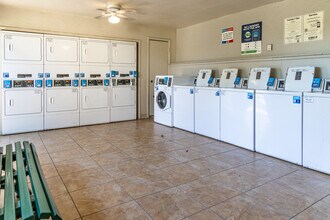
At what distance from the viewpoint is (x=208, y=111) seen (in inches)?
185

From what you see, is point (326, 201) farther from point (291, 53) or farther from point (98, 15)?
point (98, 15)

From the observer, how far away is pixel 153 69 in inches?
273

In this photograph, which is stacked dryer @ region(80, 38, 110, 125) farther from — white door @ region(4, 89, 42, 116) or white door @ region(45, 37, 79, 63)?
white door @ region(4, 89, 42, 116)

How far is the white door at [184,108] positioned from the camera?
5.11 m

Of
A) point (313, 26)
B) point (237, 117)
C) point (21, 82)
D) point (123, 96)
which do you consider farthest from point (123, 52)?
point (313, 26)

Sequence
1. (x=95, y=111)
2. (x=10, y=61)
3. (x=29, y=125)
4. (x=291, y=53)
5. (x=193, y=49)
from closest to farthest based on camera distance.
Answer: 1. (x=291, y=53)
2. (x=10, y=61)
3. (x=29, y=125)
4. (x=95, y=111)
5. (x=193, y=49)

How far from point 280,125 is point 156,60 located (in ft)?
14.0

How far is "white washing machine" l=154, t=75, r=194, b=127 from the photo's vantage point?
18.5ft

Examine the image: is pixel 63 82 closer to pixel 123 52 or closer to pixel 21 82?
pixel 21 82

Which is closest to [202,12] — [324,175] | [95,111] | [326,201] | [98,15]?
[98,15]

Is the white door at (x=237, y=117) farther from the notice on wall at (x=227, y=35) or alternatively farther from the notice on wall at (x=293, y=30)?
the notice on wall at (x=227, y=35)

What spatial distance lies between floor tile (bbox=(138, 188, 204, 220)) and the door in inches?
181

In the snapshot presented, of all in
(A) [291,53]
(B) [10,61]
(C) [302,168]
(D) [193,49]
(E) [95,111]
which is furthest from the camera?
(D) [193,49]

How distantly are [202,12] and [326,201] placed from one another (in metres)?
4.26
